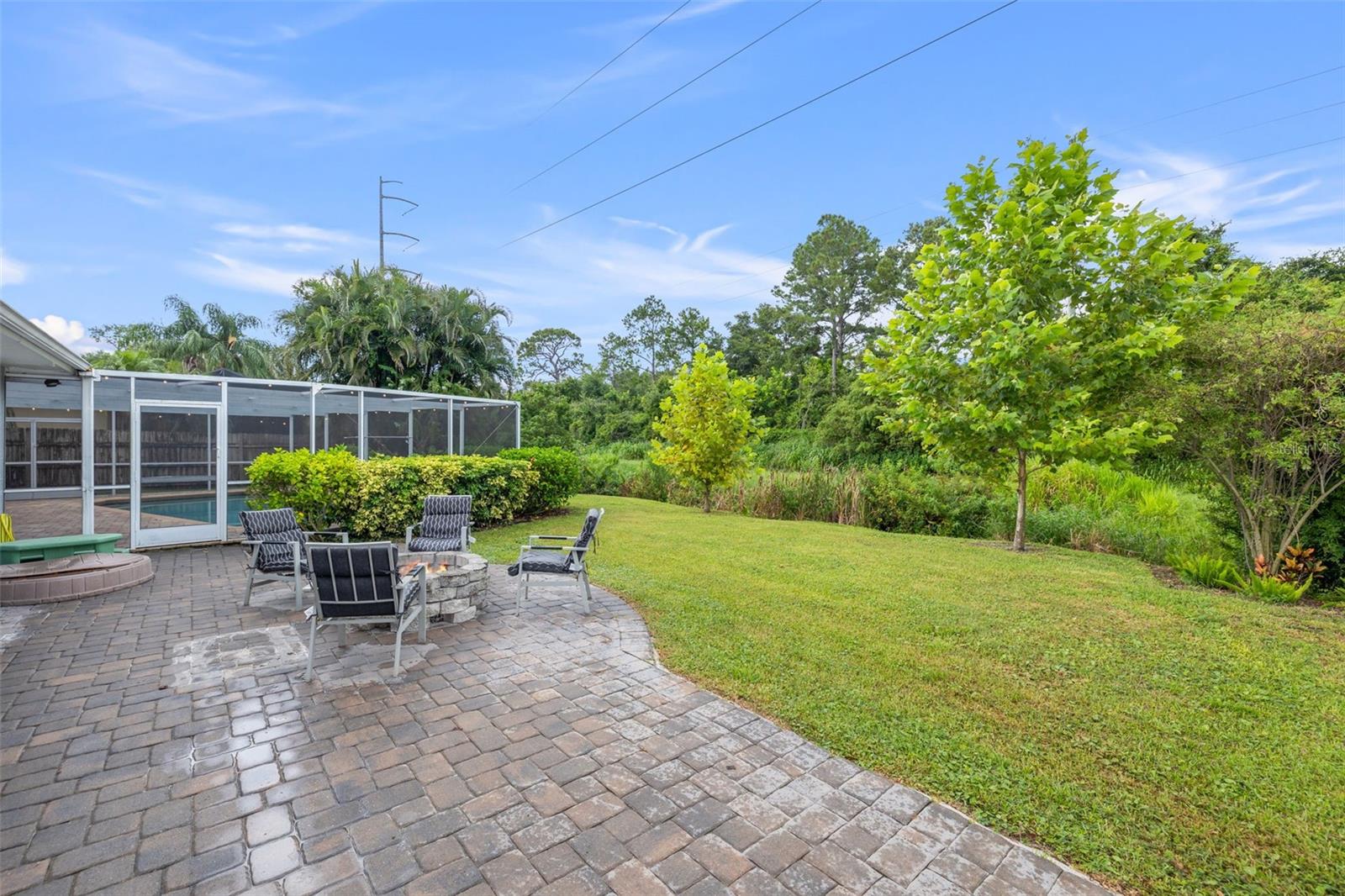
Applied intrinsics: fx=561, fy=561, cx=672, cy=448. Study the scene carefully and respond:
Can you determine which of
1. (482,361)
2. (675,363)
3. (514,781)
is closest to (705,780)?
(514,781)

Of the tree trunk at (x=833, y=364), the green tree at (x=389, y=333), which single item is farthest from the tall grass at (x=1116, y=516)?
the green tree at (x=389, y=333)

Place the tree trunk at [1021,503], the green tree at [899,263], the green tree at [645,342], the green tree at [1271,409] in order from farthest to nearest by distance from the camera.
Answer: the green tree at [645,342]
the green tree at [899,263]
the tree trunk at [1021,503]
the green tree at [1271,409]

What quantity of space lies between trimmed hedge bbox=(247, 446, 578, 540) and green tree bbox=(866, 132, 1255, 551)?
710cm

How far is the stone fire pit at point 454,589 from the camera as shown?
481cm

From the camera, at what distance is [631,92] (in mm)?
10820

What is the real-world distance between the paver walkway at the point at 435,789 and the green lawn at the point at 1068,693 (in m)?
0.32

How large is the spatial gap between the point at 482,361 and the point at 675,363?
2042 cm

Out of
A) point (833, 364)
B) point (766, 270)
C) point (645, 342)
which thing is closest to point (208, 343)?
point (645, 342)

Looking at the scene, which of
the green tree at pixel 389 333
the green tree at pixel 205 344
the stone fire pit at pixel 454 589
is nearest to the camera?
the stone fire pit at pixel 454 589

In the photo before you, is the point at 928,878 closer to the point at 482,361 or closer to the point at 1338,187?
the point at 1338,187

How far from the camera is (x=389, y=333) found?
55.5 feet

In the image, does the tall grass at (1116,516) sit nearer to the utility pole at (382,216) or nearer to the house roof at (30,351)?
the house roof at (30,351)

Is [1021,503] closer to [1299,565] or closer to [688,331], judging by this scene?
[1299,565]

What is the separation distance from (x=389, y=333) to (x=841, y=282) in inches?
856
